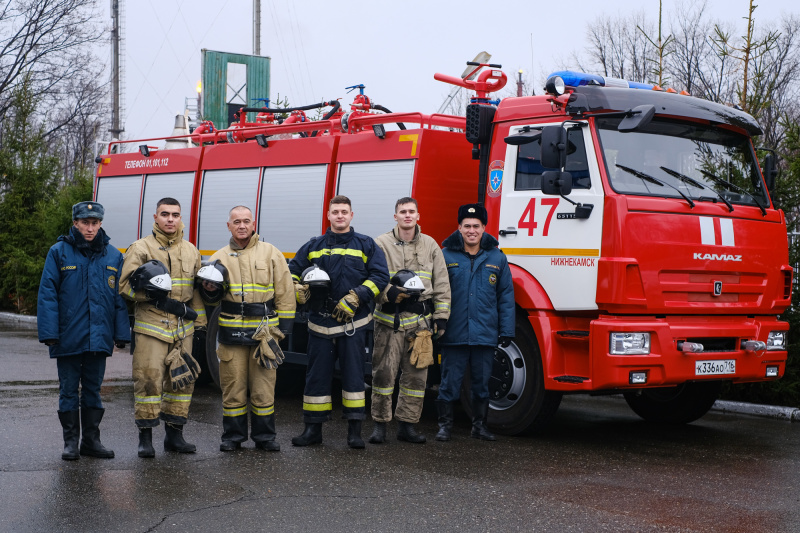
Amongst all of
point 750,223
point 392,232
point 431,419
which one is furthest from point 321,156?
point 750,223

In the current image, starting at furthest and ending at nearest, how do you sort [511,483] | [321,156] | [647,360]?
[321,156] → [647,360] → [511,483]

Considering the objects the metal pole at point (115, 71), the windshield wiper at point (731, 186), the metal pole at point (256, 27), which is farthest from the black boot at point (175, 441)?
the metal pole at point (115, 71)

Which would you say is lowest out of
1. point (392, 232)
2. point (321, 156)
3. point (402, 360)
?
point (402, 360)

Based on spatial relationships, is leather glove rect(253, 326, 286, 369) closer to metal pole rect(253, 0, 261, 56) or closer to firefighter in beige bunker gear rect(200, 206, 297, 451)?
firefighter in beige bunker gear rect(200, 206, 297, 451)

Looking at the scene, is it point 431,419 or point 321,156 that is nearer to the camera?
point 431,419

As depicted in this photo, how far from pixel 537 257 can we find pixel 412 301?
1.08 metres

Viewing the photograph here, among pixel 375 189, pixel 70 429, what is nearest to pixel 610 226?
pixel 375 189

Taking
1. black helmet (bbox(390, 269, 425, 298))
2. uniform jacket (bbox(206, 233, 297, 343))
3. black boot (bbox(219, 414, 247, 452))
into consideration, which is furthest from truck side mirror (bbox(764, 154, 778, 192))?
black boot (bbox(219, 414, 247, 452))

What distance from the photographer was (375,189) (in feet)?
29.6

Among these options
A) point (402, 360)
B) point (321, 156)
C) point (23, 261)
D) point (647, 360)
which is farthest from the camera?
point (23, 261)

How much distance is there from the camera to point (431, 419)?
8.98 m

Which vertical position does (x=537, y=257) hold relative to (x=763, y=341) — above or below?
above

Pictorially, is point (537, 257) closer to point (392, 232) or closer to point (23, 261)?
point (392, 232)

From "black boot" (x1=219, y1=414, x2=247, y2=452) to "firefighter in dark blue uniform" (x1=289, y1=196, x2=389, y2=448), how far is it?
426 millimetres
